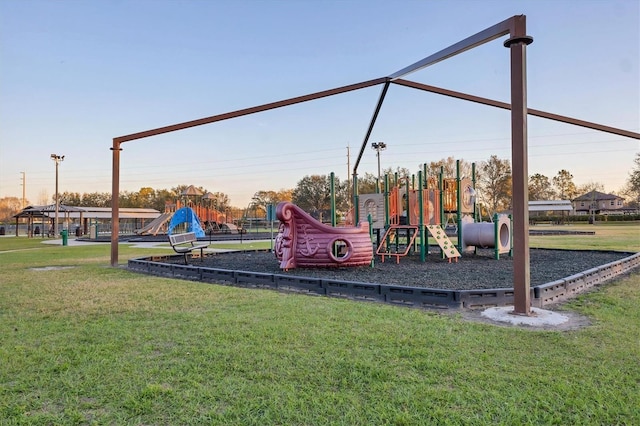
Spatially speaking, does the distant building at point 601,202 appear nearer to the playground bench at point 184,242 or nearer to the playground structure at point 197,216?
the playground structure at point 197,216

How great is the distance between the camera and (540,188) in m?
82.2

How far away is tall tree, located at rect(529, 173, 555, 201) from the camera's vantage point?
267 feet

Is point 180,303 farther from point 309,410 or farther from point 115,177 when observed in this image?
point 115,177

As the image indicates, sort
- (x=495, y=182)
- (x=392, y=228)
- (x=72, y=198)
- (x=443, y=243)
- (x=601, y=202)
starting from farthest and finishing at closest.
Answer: (x=601, y=202), (x=72, y=198), (x=495, y=182), (x=392, y=228), (x=443, y=243)

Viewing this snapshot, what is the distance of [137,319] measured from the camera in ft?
17.9

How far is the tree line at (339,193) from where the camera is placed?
5538 centimetres

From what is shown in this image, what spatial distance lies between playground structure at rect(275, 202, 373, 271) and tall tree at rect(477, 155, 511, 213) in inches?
2069

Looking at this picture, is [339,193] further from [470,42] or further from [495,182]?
[470,42]

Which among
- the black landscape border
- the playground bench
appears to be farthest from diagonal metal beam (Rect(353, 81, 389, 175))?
the playground bench

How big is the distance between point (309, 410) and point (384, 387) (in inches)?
24.6

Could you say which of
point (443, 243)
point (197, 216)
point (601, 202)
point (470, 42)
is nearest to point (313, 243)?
point (443, 243)

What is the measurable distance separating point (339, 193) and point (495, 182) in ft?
71.8

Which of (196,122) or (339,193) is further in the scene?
(339,193)

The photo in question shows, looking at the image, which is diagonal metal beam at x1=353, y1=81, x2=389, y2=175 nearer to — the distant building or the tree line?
the tree line
